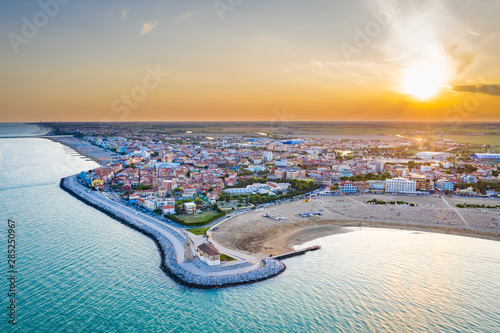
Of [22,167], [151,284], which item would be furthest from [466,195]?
[22,167]

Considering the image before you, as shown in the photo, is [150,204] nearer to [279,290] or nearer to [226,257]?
[226,257]

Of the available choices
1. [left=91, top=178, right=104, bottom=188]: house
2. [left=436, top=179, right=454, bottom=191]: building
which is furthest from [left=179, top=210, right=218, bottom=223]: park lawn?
[left=436, top=179, right=454, bottom=191]: building

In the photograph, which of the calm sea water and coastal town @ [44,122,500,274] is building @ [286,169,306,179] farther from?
the calm sea water

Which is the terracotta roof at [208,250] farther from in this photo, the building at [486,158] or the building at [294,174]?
the building at [486,158]

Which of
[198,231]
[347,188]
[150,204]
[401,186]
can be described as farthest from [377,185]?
[150,204]

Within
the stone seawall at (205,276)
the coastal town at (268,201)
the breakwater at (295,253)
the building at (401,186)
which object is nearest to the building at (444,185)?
the coastal town at (268,201)

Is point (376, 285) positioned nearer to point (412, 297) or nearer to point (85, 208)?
point (412, 297)
